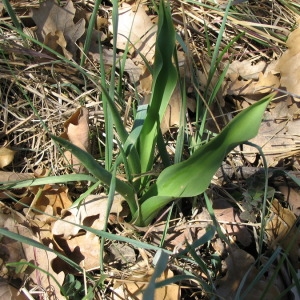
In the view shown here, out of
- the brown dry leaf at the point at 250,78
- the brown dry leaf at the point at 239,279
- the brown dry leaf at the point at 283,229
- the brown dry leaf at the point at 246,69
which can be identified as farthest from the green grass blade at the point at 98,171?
the brown dry leaf at the point at 246,69

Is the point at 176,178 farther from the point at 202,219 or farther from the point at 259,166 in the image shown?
the point at 259,166

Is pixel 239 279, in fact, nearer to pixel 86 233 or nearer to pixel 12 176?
pixel 86 233

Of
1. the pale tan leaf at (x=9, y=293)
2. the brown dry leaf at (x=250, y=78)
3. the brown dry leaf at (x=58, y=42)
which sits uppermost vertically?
the brown dry leaf at (x=58, y=42)

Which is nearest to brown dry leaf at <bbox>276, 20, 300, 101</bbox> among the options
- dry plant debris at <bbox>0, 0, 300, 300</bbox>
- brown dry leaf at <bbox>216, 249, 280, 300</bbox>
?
dry plant debris at <bbox>0, 0, 300, 300</bbox>

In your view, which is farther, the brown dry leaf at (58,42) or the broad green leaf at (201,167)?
the brown dry leaf at (58,42)

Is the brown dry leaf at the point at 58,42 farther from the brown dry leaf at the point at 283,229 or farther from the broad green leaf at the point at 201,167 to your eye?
the brown dry leaf at the point at 283,229

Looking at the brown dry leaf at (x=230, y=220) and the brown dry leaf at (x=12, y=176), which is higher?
the brown dry leaf at (x=12, y=176)

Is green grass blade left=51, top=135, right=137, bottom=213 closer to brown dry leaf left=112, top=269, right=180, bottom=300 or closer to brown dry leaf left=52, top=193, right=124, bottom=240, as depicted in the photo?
brown dry leaf left=52, top=193, right=124, bottom=240

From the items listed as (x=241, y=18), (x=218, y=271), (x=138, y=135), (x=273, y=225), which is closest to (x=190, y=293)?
(x=218, y=271)

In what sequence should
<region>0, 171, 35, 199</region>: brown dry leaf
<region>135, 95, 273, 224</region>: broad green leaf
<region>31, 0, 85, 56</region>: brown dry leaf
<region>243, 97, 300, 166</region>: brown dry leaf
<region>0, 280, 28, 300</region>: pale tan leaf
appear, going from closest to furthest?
<region>135, 95, 273, 224</region>: broad green leaf → <region>0, 280, 28, 300</region>: pale tan leaf → <region>0, 171, 35, 199</region>: brown dry leaf → <region>243, 97, 300, 166</region>: brown dry leaf → <region>31, 0, 85, 56</region>: brown dry leaf
